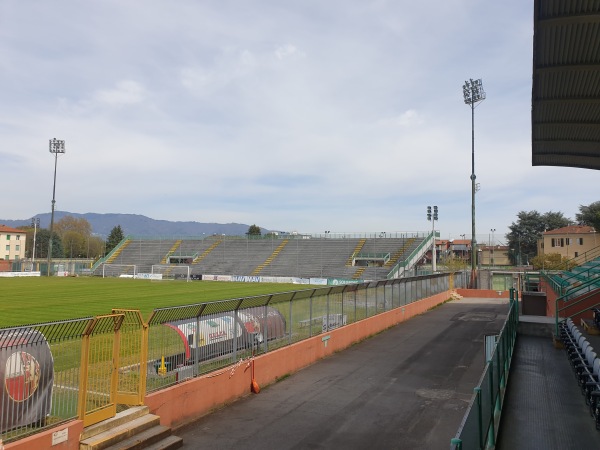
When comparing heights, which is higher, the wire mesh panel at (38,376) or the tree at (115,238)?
the tree at (115,238)

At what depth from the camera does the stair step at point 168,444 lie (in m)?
8.02

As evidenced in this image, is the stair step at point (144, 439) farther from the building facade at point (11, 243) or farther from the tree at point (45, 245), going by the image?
the tree at point (45, 245)

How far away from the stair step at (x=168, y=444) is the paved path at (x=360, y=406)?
0.62ft

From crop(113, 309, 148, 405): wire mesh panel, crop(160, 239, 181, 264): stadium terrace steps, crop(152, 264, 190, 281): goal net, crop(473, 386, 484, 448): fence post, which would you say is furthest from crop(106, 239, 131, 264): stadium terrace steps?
crop(473, 386, 484, 448): fence post

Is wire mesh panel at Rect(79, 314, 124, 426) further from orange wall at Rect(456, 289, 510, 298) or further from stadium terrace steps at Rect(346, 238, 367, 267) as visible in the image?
stadium terrace steps at Rect(346, 238, 367, 267)

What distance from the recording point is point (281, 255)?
73938mm

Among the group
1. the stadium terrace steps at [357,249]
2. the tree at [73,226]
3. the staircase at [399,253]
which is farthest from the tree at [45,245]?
the staircase at [399,253]

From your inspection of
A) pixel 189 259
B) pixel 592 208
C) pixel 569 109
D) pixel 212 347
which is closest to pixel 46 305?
pixel 212 347

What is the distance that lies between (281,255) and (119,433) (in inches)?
2609

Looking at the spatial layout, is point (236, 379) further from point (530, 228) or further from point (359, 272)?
point (530, 228)

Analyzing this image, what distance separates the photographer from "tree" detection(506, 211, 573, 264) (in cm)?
11431

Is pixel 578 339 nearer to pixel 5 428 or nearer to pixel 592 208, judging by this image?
pixel 5 428

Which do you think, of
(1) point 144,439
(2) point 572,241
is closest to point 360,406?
(1) point 144,439

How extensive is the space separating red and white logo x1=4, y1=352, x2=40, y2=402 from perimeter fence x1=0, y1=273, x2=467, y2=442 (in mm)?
14
